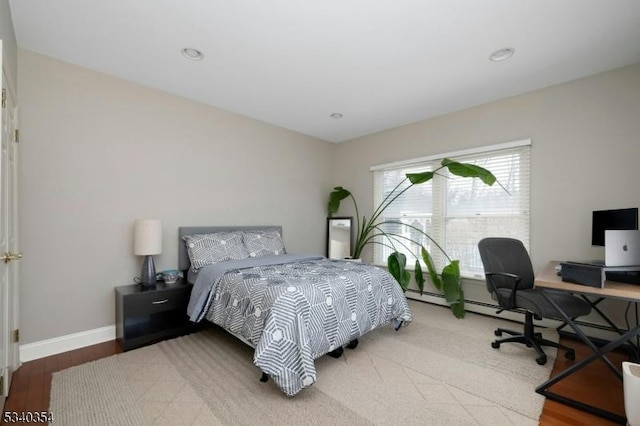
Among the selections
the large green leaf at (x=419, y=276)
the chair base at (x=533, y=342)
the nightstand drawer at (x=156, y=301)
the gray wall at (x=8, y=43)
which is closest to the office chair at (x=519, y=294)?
the chair base at (x=533, y=342)

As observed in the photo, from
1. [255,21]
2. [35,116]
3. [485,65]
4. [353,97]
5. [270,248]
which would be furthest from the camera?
[270,248]

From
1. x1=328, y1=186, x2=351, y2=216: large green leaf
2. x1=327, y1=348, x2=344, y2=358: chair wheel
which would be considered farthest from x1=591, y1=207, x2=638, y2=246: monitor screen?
x1=328, y1=186, x2=351, y2=216: large green leaf

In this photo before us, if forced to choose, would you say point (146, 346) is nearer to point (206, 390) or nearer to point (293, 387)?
point (206, 390)

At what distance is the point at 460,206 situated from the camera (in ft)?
12.3

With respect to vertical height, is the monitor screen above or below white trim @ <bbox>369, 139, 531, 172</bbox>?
below

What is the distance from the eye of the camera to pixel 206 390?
6.41 feet

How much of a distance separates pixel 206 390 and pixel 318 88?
9.44 feet

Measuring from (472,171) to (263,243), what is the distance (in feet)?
8.36

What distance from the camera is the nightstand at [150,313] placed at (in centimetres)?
254

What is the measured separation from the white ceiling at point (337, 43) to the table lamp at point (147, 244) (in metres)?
1.46

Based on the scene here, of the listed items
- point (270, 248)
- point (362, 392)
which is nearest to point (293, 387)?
point (362, 392)

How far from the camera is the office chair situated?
7.42 ft

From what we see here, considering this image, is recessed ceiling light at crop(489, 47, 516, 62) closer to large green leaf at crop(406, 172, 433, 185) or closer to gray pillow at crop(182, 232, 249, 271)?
large green leaf at crop(406, 172, 433, 185)

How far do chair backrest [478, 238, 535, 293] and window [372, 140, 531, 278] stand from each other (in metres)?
0.55
